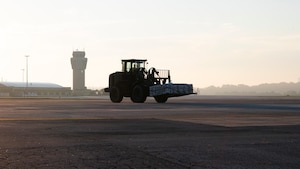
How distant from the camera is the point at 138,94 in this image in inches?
1411

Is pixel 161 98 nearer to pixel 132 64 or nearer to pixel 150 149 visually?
pixel 132 64

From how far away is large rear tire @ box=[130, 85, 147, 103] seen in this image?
35219 mm

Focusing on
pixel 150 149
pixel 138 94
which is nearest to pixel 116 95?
pixel 138 94

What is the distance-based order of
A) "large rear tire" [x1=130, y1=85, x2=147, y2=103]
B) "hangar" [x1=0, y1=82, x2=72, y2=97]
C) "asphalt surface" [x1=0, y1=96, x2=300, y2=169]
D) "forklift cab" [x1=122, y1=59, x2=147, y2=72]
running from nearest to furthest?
"asphalt surface" [x1=0, y1=96, x2=300, y2=169] < "large rear tire" [x1=130, y1=85, x2=147, y2=103] < "forklift cab" [x1=122, y1=59, x2=147, y2=72] < "hangar" [x1=0, y1=82, x2=72, y2=97]

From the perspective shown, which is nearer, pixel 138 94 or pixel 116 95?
pixel 138 94

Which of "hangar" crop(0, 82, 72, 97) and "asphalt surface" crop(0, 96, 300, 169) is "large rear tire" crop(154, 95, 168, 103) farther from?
"hangar" crop(0, 82, 72, 97)

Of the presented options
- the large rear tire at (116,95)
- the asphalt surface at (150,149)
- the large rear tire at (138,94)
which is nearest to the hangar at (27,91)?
the large rear tire at (116,95)

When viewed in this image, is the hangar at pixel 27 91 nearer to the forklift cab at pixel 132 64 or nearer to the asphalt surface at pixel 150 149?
the forklift cab at pixel 132 64

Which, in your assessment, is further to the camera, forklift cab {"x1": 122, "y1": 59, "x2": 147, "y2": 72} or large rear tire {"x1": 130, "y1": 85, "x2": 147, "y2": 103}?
forklift cab {"x1": 122, "y1": 59, "x2": 147, "y2": 72}

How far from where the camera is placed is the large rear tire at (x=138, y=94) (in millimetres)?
35219

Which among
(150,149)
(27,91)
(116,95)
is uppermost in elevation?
(27,91)

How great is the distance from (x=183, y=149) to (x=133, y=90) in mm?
28086

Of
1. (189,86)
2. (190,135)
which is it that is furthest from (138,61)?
(190,135)

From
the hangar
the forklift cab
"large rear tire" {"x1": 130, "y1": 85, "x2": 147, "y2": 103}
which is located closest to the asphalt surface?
"large rear tire" {"x1": 130, "y1": 85, "x2": 147, "y2": 103}
